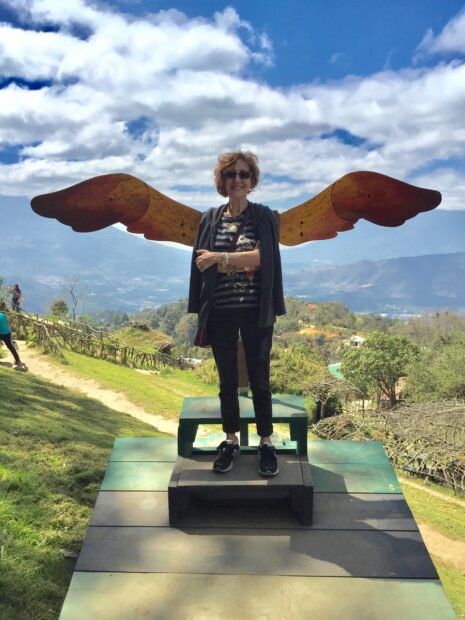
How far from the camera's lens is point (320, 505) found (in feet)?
8.05

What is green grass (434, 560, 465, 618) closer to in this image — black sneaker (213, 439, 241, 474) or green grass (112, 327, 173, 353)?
black sneaker (213, 439, 241, 474)

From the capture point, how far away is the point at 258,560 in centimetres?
203

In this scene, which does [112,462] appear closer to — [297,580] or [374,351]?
[297,580]

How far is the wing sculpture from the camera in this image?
9.68ft

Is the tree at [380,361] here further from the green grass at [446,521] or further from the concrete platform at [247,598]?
the concrete platform at [247,598]

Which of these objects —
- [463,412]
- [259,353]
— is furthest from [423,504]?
[259,353]

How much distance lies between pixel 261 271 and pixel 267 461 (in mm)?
1017

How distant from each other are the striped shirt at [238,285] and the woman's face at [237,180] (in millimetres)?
211

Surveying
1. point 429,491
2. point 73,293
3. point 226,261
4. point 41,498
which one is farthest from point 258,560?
point 73,293

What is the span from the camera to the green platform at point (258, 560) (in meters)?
1.78

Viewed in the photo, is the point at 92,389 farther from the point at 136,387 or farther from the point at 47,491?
the point at 47,491

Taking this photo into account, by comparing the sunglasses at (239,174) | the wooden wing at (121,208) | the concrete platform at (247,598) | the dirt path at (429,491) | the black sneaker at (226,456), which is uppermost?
the sunglasses at (239,174)

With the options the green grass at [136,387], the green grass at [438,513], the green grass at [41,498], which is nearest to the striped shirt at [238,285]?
the green grass at [41,498]

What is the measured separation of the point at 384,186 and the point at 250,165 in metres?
1.06
